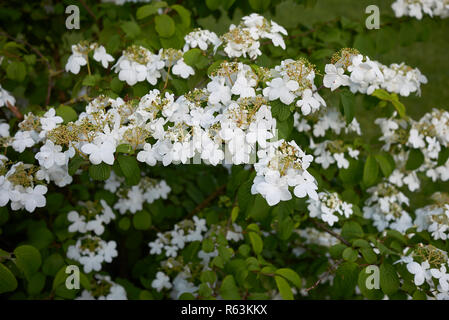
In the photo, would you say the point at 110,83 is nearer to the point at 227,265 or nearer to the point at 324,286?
the point at 227,265

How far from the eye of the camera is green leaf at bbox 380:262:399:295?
159 centimetres

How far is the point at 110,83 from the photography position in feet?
6.00

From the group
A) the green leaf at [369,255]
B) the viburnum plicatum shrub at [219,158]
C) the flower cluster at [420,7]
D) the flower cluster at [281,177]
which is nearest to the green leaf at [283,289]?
the viburnum plicatum shrub at [219,158]

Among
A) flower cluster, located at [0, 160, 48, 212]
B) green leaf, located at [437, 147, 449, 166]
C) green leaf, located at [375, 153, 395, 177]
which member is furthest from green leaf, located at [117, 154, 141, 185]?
green leaf, located at [437, 147, 449, 166]

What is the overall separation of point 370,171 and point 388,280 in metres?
0.57

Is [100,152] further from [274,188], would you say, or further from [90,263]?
[90,263]

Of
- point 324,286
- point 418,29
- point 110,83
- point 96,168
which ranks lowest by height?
point 324,286

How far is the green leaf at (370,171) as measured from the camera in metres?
2.00

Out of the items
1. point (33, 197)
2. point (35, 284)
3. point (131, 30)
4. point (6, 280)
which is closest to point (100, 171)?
point (33, 197)

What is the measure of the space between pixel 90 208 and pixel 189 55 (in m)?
0.94

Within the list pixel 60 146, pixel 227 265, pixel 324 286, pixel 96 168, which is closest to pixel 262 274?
pixel 227 265

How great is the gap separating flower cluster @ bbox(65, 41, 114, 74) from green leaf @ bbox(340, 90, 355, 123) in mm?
1025

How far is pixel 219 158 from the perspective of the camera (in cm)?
129

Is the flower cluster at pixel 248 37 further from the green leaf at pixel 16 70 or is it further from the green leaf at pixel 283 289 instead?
the green leaf at pixel 16 70
